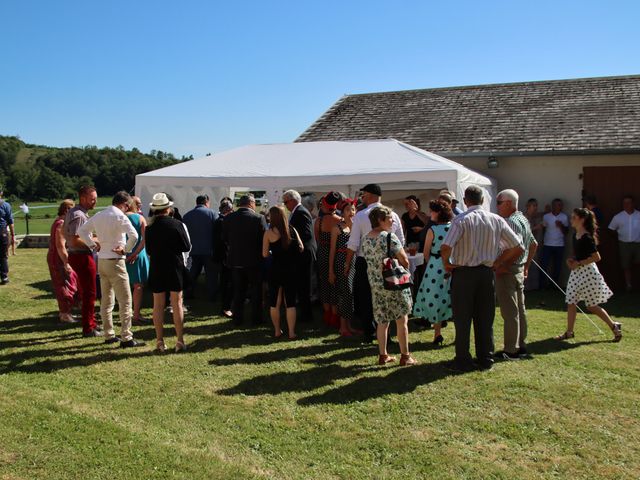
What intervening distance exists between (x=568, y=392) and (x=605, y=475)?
1.46 m

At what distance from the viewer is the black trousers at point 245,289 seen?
7.25m

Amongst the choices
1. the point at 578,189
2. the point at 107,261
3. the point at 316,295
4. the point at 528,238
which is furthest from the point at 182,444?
the point at 578,189

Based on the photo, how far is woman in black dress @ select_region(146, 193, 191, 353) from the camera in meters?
6.02

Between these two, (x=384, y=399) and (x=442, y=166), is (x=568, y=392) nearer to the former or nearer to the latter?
(x=384, y=399)

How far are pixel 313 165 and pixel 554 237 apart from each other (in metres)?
4.92

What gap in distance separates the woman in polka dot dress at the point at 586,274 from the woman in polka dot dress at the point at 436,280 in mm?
1513

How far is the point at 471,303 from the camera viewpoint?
5293mm

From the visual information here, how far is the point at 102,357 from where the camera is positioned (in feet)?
19.7

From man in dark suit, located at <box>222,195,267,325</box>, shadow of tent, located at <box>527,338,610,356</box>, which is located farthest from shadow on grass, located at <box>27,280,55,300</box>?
shadow of tent, located at <box>527,338,610,356</box>

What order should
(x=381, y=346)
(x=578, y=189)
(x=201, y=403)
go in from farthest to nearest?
(x=578, y=189) < (x=381, y=346) < (x=201, y=403)

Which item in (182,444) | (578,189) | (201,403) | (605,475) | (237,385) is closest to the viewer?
(605,475)

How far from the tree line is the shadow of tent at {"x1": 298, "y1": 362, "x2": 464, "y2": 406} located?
156 ft

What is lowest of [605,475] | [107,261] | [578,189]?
[605,475]

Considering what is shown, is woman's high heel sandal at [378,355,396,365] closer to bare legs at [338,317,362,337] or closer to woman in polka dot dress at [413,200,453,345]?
woman in polka dot dress at [413,200,453,345]
